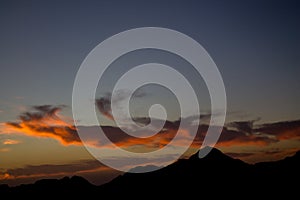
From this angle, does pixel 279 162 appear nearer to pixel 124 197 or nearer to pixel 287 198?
pixel 287 198

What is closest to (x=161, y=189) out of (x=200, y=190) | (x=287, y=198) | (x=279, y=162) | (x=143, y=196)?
(x=143, y=196)

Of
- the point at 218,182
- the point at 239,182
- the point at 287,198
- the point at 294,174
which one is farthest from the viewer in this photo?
the point at 218,182

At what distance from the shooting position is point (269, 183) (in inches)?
5891

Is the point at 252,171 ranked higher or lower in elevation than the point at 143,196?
higher

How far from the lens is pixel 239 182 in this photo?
175000 mm

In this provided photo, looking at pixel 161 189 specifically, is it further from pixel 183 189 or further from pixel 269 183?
pixel 269 183

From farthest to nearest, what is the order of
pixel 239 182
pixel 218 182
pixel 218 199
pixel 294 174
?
pixel 218 182, pixel 239 182, pixel 218 199, pixel 294 174

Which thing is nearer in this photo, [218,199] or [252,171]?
[218,199]

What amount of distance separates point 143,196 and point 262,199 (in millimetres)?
81034

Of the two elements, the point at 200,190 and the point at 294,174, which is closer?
the point at 294,174

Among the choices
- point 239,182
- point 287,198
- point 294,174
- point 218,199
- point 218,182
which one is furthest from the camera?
point 218,182

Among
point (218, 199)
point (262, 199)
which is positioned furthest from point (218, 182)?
point (262, 199)

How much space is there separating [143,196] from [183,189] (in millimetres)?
24280

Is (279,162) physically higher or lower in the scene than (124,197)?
higher
